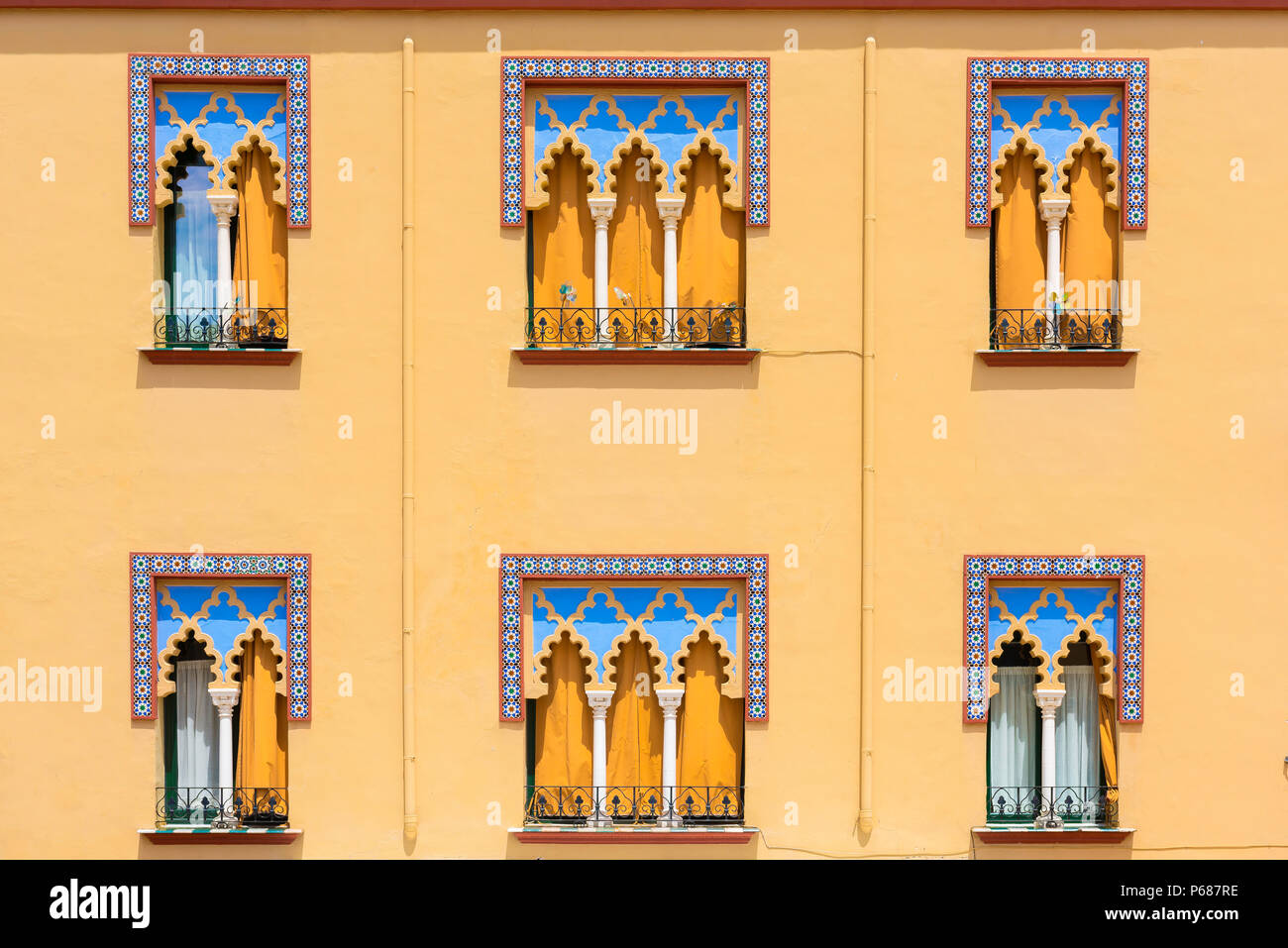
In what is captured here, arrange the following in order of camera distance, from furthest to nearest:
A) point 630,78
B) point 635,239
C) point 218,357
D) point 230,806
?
1. point 635,239
2. point 230,806
3. point 630,78
4. point 218,357

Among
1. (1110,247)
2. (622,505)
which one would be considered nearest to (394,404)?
(622,505)

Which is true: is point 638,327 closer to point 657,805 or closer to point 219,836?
point 657,805

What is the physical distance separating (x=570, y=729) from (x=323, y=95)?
4.97 m

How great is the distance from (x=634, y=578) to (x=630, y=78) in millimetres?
3633

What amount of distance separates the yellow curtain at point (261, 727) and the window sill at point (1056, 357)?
5700mm

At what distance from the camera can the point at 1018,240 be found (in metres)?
9.21

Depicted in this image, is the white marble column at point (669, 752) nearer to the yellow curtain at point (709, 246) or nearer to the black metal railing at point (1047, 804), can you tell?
the black metal railing at point (1047, 804)

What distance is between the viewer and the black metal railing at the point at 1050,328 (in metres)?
9.12

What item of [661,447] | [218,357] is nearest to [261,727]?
[218,357]

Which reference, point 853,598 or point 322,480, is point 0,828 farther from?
point 853,598

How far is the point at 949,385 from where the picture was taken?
9.02 m

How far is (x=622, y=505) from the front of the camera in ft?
29.5

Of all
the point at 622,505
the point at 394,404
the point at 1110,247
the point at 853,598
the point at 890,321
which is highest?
the point at 1110,247
